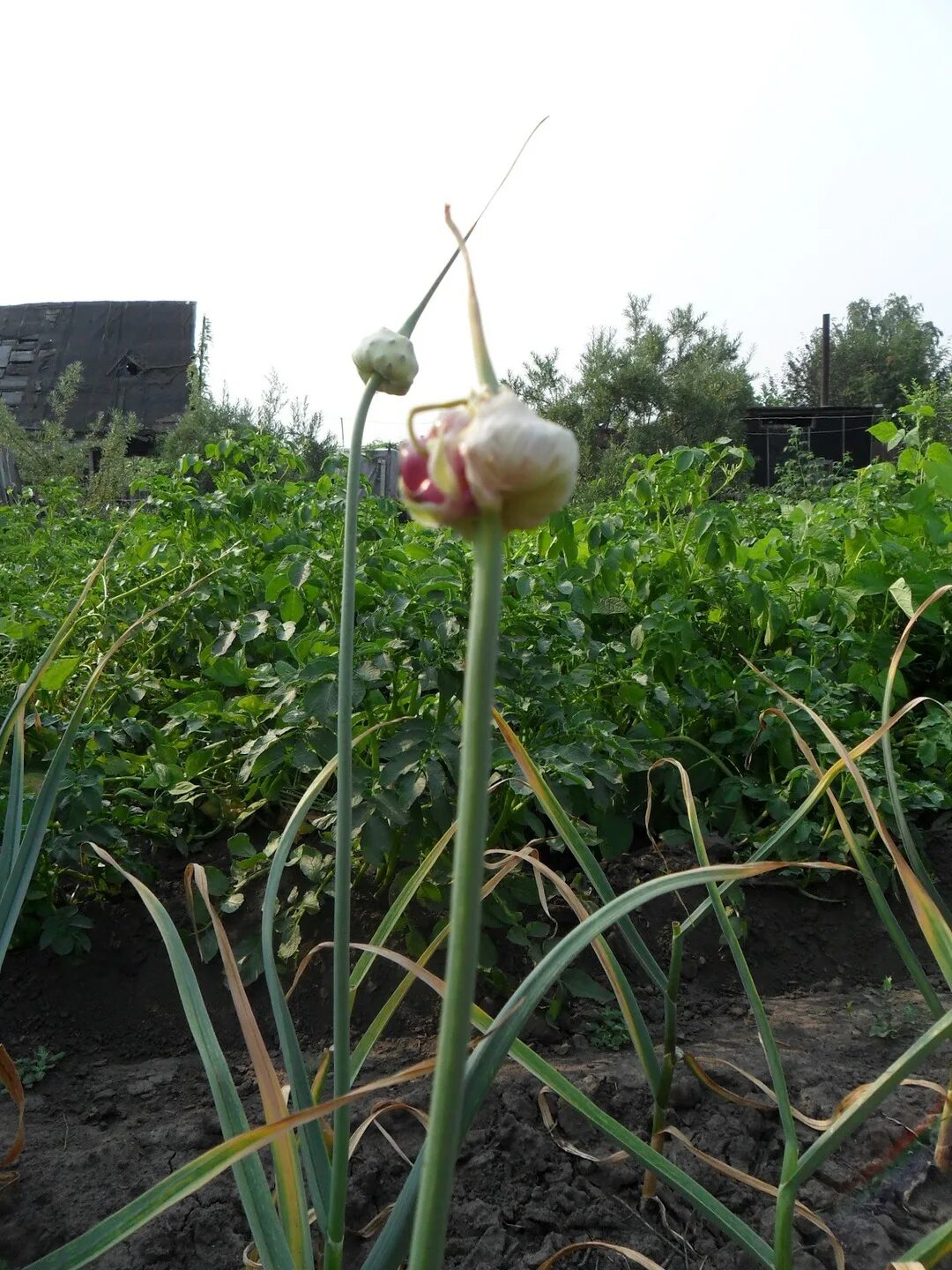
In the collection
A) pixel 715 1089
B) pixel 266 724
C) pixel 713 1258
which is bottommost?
pixel 713 1258

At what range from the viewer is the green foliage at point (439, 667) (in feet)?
6.60

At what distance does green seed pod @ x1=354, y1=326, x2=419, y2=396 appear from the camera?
0.74 meters

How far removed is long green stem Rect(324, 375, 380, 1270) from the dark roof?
1422 centimetres

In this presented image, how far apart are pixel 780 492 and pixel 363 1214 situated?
46.3 feet

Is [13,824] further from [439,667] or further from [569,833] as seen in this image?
[439,667]

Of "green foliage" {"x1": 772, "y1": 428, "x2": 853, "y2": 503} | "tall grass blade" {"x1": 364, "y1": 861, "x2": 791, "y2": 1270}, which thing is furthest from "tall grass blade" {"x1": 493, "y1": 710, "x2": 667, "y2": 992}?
"green foliage" {"x1": 772, "y1": 428, "x2": 853, "y2": 503}

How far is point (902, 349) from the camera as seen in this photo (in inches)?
1357

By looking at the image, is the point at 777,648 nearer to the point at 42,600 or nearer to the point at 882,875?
the point at 882,875

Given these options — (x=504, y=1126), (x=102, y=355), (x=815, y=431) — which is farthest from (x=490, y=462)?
(x=815, y=431)

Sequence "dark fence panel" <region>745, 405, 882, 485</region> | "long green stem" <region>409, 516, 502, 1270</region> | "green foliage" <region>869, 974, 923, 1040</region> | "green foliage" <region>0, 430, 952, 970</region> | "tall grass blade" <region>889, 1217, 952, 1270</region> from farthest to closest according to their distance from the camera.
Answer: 1. "dark fence panel" <region>745, 405, 882, 485</region>
2. "green foliage" <region>0, 430, 952, 970</region>
3. "green foliage" <region>869, 974, 923, 1040</region>
4. "tall grass blade" <region>889, 1217, 952, 1270</region>
5. "long green stem" <region>409, 516, 502, 1270</region>

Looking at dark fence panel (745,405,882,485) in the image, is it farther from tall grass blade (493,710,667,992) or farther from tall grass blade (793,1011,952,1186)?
tall grass blade (793,1011,952,1186)

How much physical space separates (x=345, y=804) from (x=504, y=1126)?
3.05 ft

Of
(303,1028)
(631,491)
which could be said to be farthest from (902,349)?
(303,1028)

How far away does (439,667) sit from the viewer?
203 cm
